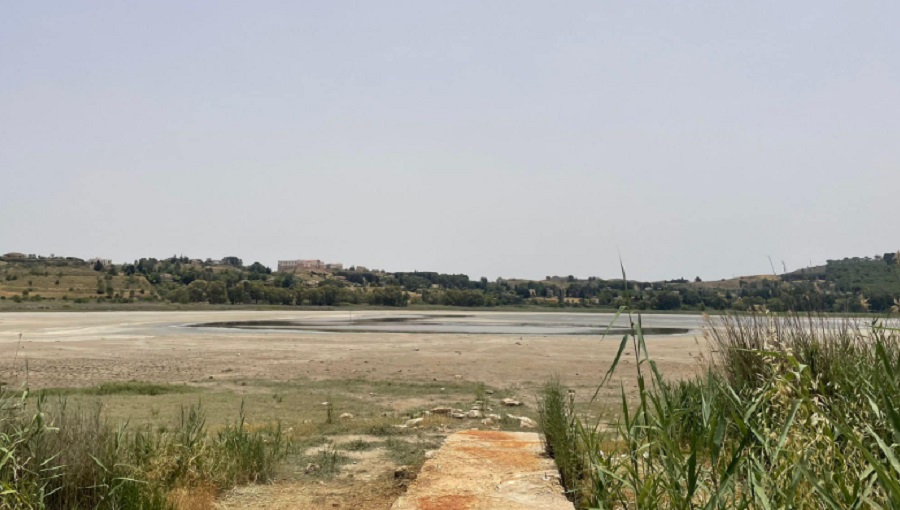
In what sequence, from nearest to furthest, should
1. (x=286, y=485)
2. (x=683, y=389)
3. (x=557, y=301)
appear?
1. (x=286, y=485)
2. (x=683, y=389)
3. (x=557, y=301)

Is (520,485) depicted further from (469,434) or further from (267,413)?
(267,413)

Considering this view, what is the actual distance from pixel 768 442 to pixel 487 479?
315 cm

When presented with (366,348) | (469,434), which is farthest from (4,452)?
(366,348)

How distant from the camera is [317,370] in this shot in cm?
2228

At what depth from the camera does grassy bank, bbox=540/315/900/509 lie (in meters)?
2.79

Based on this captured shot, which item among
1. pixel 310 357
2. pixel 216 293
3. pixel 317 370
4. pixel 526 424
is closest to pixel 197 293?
pixel 216 293

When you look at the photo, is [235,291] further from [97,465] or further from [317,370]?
[97,465]

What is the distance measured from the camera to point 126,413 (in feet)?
42.7

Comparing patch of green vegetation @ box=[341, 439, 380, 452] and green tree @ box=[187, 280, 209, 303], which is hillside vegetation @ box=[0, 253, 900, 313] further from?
patch of green vegetation @ box=[341, 439, 380, 452]

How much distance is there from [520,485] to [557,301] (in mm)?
115116

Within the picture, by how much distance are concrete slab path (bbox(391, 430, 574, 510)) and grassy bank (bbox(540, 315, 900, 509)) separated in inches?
11.1

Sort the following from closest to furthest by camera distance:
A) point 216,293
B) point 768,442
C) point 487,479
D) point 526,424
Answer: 1. point 768,442
2. point 487,479
3. point 526,424
4. point 216,293

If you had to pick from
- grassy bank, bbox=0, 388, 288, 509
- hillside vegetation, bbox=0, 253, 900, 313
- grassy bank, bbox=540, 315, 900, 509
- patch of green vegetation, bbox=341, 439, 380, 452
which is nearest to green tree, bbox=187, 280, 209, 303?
hillside vegetation, bbox=0, 253, 900, 313

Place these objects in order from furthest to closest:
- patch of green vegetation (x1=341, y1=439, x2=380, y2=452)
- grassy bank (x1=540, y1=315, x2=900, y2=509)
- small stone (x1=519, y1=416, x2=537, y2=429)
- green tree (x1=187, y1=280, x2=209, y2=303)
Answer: green tree (x1=187, y1=280, x2=209, y2=303) → small stone (x1=519, y1=416, x2=537, y2=429) → patch of green vegetation (x1=341, y1=439, x2=380, y2=452) → grassy bank (x1=540, y1=315, x2=900, y2=509)
